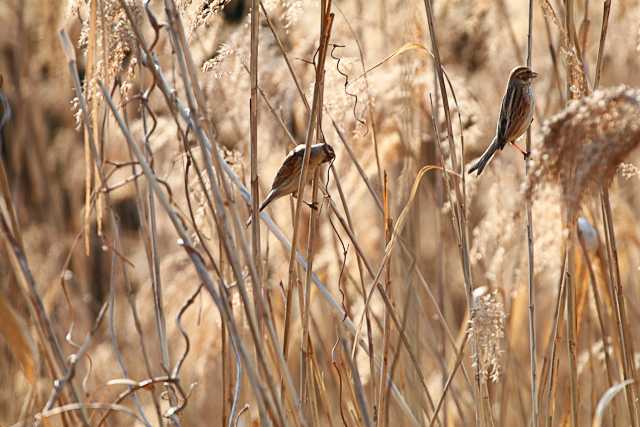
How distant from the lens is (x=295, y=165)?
1202 mm

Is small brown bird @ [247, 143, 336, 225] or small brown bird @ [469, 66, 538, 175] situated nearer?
small brown bird @ [247, 143, 336, 225]

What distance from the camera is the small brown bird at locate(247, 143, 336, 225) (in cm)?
115

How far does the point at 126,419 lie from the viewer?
2.71m

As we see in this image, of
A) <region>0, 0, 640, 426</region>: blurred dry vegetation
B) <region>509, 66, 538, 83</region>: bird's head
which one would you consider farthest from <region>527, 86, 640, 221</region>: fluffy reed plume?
<region>509, 66, 538, 83</region>: bird's head

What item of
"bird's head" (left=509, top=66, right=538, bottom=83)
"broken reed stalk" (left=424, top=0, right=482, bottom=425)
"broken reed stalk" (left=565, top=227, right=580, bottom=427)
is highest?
"bird's head" (left=509, top=66, right=538, bottom=83)

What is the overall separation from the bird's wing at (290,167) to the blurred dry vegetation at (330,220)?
70mm

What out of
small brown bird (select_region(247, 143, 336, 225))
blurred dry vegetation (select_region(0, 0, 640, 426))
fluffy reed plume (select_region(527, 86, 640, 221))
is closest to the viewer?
fluffy reed plume (select_region(527, 86, 640, 221))

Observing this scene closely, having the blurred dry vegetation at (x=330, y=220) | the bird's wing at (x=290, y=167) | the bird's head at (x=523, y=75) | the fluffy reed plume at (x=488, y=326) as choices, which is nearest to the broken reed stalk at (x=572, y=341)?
the blurred dry vegetation at (x=330, y=220)

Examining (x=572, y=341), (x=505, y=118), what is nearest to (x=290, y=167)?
(x=505, y=118)

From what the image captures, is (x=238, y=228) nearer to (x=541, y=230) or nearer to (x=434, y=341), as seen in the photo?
(x=541, y=230)

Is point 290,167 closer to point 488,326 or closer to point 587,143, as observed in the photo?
point 488,326

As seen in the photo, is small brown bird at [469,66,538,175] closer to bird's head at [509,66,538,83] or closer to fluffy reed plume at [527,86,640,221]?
bird's head at [509,66,538,83]

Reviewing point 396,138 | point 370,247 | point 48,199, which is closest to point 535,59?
point 370,247

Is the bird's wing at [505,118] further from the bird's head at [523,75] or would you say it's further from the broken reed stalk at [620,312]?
the broken reed stalk at [620,312]
